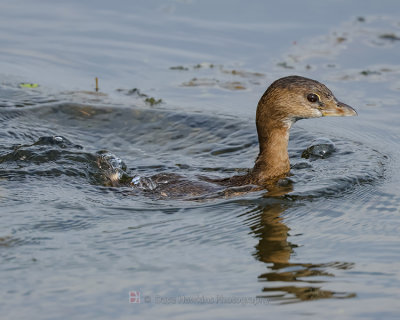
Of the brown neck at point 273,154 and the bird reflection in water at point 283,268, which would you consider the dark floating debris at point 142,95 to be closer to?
the brown neck at point 273,154

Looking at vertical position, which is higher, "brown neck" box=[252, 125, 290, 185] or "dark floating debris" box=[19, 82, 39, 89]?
"dark floating debris" box=[19, 82, 39, 89]

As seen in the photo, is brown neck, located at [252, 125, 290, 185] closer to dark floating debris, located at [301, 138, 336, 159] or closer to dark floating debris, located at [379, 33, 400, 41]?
dark floating debris, located at [301, 138, 336, 159]

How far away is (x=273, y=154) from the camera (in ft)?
27.8

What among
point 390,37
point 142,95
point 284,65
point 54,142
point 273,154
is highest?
point 390,37

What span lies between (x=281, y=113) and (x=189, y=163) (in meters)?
1.60

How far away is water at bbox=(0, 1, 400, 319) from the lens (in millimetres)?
5781

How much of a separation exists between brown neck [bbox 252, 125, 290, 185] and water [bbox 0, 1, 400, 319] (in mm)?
203

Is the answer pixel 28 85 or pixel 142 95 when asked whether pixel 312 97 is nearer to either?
pixel 142 95

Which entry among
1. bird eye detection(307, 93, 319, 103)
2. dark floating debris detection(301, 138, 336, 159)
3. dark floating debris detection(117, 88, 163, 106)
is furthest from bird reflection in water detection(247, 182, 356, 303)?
dark floating debris detection(117, 88, 163, 106)

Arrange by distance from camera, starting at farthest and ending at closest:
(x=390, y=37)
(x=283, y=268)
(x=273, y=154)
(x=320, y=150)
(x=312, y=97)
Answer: (x=390, y=37) < (x=320, y=150) < (x=273, y=154) < (x=312, y=97) < (x=283, y=268)

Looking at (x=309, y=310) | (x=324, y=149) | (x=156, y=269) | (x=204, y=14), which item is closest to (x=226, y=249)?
(x=156, y=269)

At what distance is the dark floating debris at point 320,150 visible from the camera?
30.7ft

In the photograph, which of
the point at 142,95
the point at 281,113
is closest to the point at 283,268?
the point at 281,113

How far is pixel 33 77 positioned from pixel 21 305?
22.4 feet
